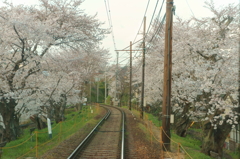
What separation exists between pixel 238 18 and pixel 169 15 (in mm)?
4285

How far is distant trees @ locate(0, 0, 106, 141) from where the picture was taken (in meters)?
11.4

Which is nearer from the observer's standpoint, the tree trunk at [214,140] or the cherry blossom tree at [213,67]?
the cherry blossom tree at [213,67]

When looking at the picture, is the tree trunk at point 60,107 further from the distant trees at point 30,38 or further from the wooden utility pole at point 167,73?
the wooden utility pole at point 167,73

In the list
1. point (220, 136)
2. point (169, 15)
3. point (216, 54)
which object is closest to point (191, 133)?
point (220, 136)

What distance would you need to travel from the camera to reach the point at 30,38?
1175 centimetres

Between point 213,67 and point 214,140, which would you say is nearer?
point 213,67

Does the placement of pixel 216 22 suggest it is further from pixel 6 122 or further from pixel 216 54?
pixel 6 122

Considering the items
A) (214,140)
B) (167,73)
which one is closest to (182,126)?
(214,140)

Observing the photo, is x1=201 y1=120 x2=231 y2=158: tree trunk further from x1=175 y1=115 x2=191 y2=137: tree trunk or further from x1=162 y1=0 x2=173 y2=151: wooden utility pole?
x1=175 y1=115 x2=191 y2=137: tree trunk

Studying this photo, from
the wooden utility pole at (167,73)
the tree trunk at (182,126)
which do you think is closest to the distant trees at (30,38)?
the wooden utility pole at (167,73)

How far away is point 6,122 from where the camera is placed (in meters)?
13.4

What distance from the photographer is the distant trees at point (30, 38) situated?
1140cm

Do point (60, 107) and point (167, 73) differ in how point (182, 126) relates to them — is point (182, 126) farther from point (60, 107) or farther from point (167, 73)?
point (60, 107)

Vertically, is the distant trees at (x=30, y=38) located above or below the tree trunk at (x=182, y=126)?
above
